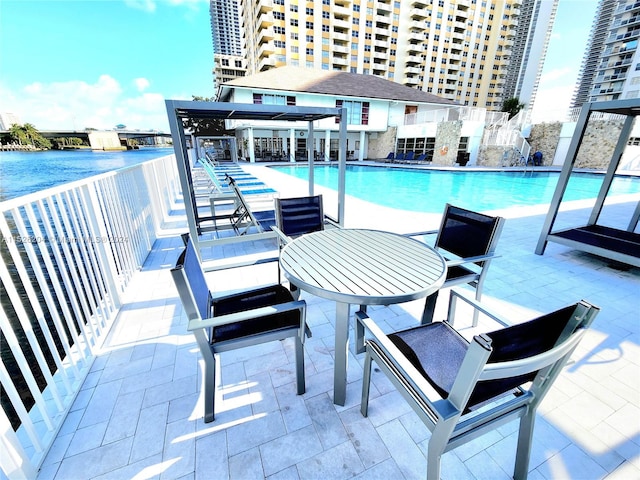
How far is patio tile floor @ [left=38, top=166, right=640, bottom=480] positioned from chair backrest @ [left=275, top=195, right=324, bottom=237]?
45.9 inches

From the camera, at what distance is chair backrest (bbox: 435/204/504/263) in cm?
224

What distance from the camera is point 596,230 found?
169 inches

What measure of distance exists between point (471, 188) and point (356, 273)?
38.1ft

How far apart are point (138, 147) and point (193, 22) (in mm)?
32262

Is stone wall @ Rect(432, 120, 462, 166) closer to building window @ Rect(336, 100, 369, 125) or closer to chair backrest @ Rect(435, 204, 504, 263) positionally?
building window @ Rect(336, 100, 369, 125)

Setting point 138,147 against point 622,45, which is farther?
point 138,147

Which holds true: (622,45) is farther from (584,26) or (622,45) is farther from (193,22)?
(193,22)

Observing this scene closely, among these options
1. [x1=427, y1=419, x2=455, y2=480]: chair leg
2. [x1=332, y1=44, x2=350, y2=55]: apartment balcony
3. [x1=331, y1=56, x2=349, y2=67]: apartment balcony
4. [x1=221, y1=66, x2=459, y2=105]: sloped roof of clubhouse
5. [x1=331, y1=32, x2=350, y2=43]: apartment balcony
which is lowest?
[x1=427, y1=419, x2=455, y2=480]: chair leg

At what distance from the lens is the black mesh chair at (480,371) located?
867mm

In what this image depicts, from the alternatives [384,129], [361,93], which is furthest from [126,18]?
[384,129]

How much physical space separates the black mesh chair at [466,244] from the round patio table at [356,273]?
1.13 ft

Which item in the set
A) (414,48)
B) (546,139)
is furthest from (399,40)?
(546,139)

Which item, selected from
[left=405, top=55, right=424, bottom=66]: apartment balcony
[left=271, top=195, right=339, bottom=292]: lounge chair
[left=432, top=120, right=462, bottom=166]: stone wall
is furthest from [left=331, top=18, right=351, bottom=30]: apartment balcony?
[left=271, top=195, right=339, bottom=292]: lounge chair

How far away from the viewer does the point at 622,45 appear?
36.8m
